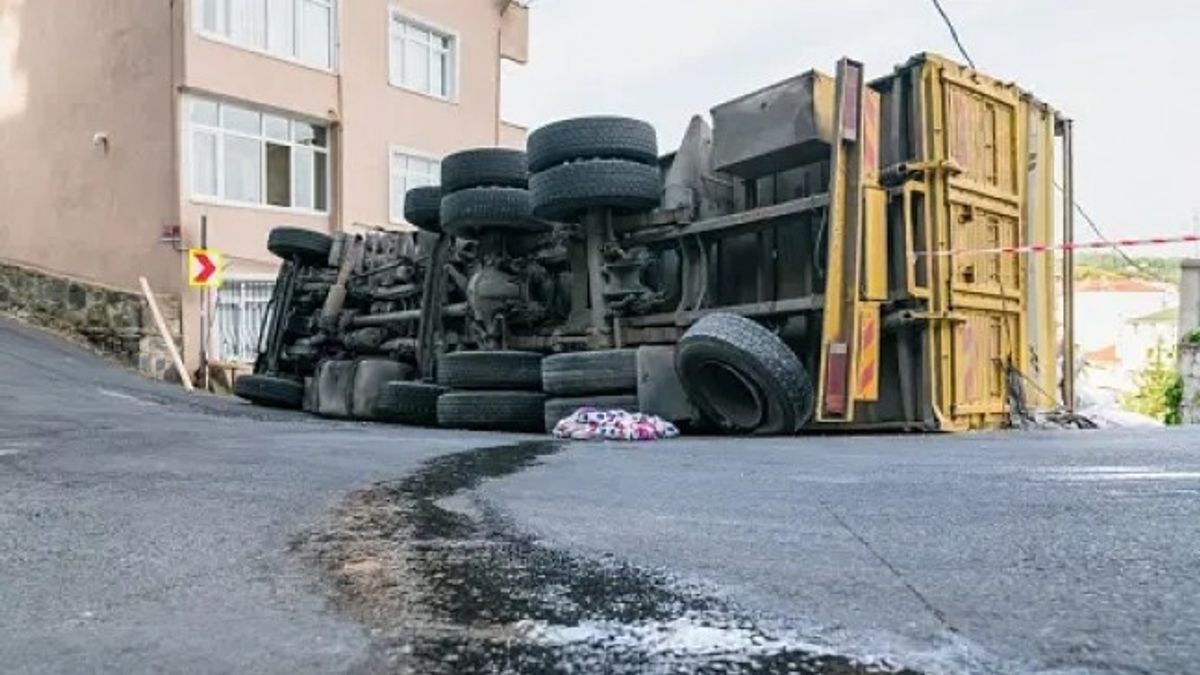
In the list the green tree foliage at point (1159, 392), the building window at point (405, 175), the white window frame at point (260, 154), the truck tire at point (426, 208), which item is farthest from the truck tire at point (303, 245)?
the green tree foliage at point (1159, 392)

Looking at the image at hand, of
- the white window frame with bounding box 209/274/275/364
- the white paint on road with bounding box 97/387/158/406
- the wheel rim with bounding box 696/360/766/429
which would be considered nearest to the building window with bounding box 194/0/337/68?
the white window frame with bounding box 209/274/275/364

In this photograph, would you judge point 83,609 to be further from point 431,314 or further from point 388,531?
point 431,314

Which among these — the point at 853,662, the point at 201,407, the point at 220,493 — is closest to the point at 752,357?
the point at 220,493

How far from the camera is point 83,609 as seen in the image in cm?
196

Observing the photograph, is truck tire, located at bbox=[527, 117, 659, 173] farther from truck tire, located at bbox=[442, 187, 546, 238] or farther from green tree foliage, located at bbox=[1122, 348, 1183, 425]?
green tree foliage, located at bbox=[1122, 348, 1183, 425]

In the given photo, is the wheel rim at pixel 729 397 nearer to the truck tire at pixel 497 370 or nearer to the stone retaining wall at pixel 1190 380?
the truck tire at pixel 497 370

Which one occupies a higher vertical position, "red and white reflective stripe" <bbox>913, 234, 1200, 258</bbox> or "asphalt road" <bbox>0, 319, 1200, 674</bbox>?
"red and white reflective stripe" <bbox>913, 234, 1200, 258</bbox>

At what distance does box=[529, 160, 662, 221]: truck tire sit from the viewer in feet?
22.3

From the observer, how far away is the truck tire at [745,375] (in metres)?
5.80

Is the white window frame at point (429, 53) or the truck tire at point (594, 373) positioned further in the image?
the white window frame at point (429, 53)

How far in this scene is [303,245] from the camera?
1076 centimetres

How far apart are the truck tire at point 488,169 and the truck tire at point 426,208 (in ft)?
3.15

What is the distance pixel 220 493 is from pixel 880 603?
246 centimetres

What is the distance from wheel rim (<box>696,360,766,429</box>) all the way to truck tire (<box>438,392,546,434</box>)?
4.86 ft
